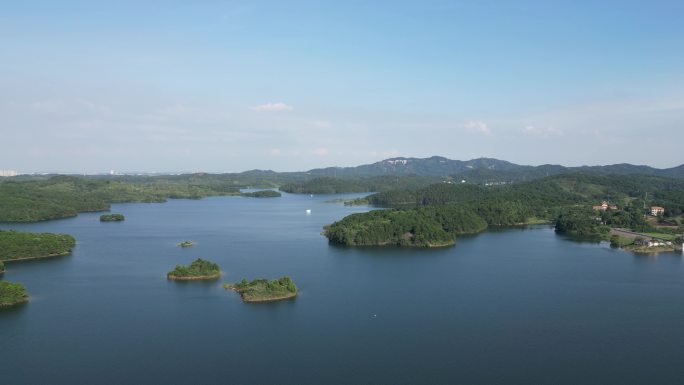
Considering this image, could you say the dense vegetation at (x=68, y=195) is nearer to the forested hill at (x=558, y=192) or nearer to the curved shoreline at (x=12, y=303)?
the curved shoreline at (x=12, y=303)

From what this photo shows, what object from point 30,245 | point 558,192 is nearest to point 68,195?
point 30,245

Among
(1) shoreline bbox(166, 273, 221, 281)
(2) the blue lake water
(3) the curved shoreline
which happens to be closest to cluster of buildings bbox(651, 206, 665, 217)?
(2) the blue lake water

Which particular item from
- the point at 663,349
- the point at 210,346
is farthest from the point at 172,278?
the point at 663,349

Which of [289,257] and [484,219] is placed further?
[484,219]

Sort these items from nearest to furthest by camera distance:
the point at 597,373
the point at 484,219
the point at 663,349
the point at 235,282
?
1. the point at 597,373
2. the point at 663,349
3. the point at 235,282
4. the point at 484,219

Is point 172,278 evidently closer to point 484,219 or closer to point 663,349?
point 663,349

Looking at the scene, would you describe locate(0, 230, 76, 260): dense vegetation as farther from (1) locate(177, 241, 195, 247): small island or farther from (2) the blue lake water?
(1) locate(177, 241, 195, 247): small island
